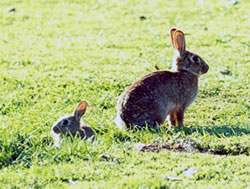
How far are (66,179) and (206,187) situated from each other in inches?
50.8

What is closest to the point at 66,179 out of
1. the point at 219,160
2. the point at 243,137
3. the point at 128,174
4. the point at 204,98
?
the point at 128,174

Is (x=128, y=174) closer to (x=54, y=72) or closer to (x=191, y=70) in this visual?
(x=191, y=70)

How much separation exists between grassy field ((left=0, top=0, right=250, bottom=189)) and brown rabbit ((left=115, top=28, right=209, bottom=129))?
26 centimetres

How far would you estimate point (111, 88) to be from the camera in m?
9.58

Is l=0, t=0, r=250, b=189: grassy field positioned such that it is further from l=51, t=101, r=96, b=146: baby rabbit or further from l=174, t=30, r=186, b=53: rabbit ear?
l=174, t=30, r=186, b=53: rabbit ear

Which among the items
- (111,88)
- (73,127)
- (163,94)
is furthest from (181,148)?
(111,88)

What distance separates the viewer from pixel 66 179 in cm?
592

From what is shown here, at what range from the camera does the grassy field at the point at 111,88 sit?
6.02 m

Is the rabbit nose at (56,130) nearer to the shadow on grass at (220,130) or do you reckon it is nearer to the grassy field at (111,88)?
the grassy field at (111,88)

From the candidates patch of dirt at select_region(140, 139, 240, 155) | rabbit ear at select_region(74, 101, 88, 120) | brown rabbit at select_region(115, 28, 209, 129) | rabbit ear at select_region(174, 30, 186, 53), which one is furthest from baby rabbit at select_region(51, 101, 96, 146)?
rabbit ear at select_region(174, 30, 186, 53)

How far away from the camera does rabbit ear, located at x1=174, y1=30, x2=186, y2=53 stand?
8.28 m

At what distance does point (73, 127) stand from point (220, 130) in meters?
1.70

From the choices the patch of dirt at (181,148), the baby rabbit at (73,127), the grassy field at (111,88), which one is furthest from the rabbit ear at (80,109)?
the patch of dirt at (181,148)

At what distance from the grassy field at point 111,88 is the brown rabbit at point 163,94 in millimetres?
260
